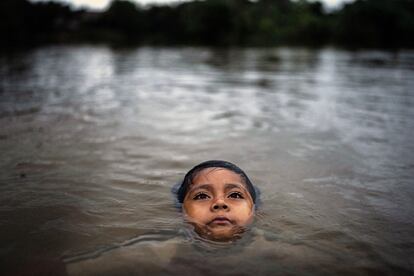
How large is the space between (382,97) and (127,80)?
280 inches

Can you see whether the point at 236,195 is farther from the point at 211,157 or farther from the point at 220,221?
the point at 211,157

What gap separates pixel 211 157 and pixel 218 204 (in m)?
2.03

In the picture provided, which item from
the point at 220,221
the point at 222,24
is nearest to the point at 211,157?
the point at 220,221

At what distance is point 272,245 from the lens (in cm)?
258

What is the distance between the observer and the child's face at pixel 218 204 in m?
2.68

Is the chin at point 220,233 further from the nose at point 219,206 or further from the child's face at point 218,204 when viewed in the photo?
the nose at point 219,206

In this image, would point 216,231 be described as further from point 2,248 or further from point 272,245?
point 2,248

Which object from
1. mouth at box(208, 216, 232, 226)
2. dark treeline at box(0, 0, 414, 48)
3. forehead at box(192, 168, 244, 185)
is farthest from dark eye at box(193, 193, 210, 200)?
dark treeline at box(0, 0, 414, 48)

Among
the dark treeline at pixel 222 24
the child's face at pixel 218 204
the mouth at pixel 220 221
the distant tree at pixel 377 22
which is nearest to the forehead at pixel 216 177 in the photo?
the child's face at pixel 218 204

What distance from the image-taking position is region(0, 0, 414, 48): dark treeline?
128 feet

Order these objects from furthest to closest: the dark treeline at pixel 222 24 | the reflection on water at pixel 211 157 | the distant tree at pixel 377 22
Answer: the dark treeline at pixel 222 24, the distant tree at pixel 377 22, the reflection on water at pixel 211 157

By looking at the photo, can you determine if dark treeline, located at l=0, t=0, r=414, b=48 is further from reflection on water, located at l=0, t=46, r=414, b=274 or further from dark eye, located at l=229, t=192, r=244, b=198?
dark eye, located at l=229, t=192, r=244, b=198

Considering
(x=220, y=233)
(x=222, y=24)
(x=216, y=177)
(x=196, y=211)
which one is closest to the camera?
(x=220, y=233)

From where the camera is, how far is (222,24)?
56.8m
